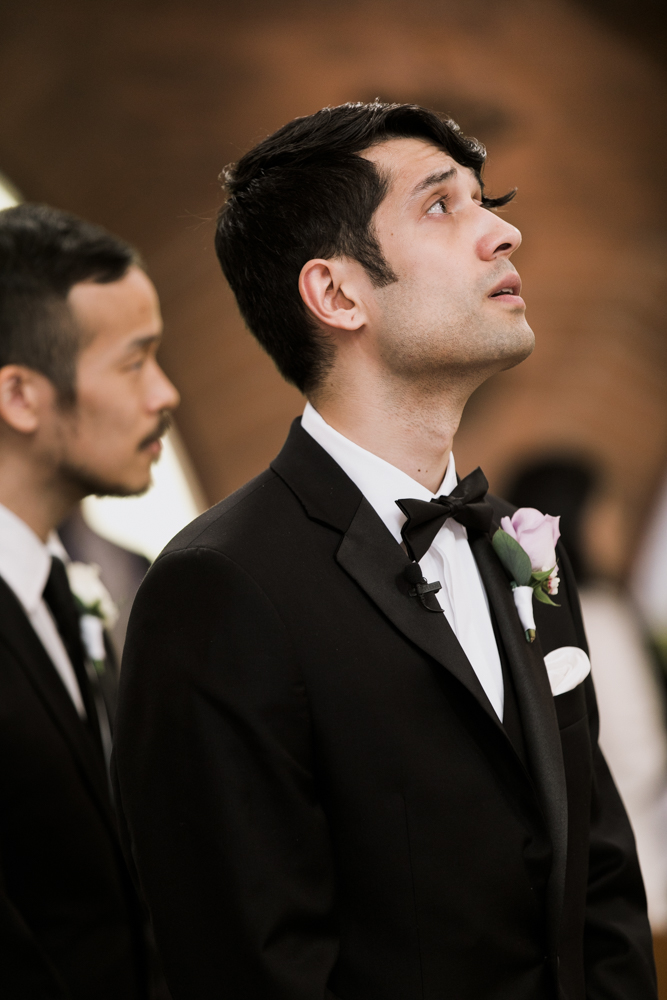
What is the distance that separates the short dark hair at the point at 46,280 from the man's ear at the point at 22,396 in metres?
0.02

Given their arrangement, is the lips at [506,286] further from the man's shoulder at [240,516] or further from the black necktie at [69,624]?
the black necktie at [69,624]

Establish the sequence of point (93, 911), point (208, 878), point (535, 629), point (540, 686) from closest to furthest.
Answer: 1. point (208, 878)
2. point (540, 686)
3. point (535, 629)
4. point (93, 911)

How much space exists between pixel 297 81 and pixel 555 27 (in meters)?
2.06

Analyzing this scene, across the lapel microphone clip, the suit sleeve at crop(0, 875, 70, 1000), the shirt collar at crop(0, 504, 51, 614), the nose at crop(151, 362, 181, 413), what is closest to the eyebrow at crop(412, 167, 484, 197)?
the lapel microphone clip

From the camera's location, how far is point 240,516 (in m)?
1.56

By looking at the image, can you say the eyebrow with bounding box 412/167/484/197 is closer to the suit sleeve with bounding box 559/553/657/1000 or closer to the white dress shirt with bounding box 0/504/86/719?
the suit sleeve with bounding box 559/553/657/1000

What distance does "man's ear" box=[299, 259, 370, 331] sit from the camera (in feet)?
5.70

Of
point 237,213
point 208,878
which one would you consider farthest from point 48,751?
point 237,213

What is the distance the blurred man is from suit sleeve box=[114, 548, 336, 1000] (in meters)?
0.62

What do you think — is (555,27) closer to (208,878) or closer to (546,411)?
(546,411)

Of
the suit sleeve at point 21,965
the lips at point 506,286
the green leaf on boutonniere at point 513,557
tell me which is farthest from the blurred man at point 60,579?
the lips at point 506,286

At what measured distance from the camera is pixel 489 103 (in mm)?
7570

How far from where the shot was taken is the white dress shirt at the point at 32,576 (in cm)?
238

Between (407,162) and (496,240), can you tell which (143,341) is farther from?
(496,240)
